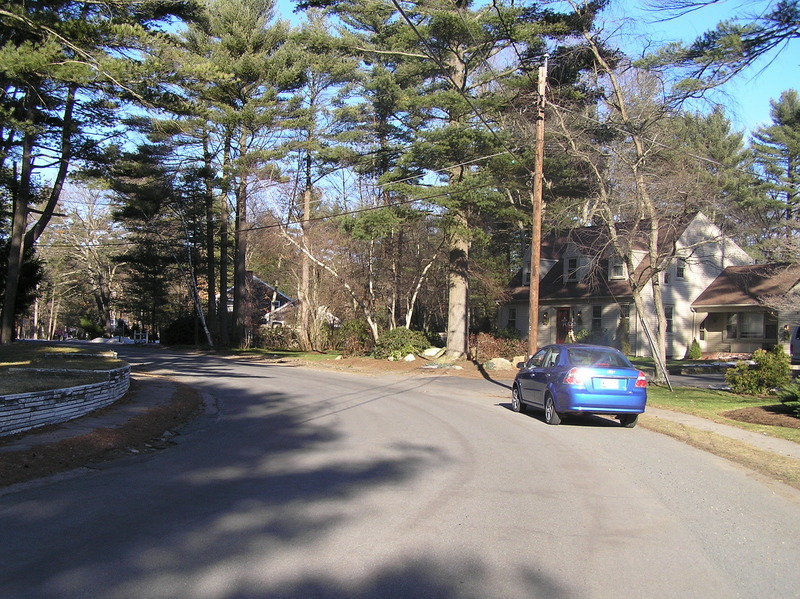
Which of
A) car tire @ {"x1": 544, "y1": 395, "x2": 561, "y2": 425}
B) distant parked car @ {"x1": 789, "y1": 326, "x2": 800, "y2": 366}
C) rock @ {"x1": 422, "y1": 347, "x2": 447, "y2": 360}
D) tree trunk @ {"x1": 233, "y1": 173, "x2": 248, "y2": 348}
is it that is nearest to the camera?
car tire @ {"x1": 544, "y1": 395, "x2": 561, "y2": 425}

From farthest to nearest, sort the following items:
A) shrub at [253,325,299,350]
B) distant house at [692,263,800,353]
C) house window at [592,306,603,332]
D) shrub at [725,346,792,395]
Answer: shrub at [253,325,299,350], house window at [592,306,603,332], distant house at [692,263,800,353], shrub at [725,346,792,395]

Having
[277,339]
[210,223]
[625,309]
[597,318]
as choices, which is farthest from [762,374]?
[210,223]

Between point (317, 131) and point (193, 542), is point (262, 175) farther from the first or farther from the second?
point (193, 542)

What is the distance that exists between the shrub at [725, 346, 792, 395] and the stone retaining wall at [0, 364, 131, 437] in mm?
16576

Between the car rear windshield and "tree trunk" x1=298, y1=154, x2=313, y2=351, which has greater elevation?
"tree trunk" x1=298, y1=154, x2=313, y2=351

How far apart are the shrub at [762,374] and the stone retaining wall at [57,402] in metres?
16.6

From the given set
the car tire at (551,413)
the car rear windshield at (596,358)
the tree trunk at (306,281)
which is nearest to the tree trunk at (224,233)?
the tree trunk at (306,281)

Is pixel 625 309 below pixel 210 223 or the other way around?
below

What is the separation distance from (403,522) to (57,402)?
746 centimetres

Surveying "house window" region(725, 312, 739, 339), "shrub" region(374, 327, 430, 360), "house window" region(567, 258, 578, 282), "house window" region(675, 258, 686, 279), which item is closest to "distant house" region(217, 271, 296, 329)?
"shrub" region(374, 327, 430, 360)

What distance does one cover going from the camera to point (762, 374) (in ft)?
60.9

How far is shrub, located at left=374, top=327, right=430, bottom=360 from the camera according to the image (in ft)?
101

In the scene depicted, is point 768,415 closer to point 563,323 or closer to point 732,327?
point 732,327

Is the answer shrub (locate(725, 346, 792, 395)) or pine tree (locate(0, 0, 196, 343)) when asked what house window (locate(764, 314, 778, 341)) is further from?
pine tree (locate(0, 0, 196, 343))
